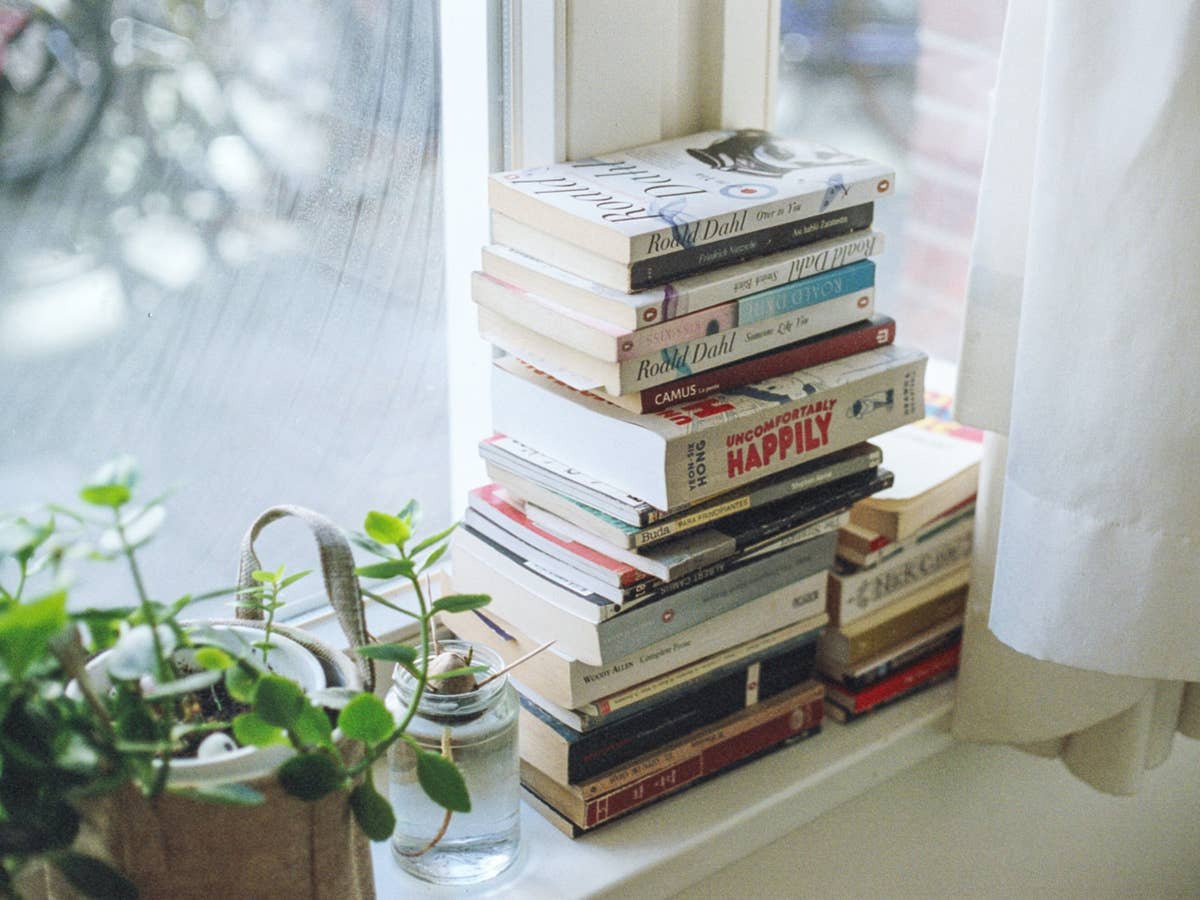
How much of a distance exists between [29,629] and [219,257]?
1.46 feet

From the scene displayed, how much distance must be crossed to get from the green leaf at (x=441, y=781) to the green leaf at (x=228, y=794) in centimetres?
10

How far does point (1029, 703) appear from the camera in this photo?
3.50 ft

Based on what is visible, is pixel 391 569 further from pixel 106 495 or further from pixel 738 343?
pixel 738 343

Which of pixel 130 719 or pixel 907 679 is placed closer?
pixel 130 719

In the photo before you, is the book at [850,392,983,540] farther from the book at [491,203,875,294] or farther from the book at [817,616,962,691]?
the book at [491,203,875,294]

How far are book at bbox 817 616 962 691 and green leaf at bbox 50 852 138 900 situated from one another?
640 millimetres

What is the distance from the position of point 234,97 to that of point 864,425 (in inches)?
18.6

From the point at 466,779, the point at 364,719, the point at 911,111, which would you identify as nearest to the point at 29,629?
the point at 364,719

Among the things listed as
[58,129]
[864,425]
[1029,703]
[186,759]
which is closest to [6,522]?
[186,759]

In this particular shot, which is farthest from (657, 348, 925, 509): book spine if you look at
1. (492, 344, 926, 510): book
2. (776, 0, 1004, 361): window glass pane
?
(776, 0, 1004, 361): window glass pane

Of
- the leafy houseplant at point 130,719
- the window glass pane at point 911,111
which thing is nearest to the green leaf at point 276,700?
the leafy houseplant at point 130,719

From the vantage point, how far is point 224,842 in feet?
2.10

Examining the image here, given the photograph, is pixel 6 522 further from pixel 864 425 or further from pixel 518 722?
pixel 864 425

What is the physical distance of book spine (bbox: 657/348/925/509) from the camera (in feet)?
2.77
